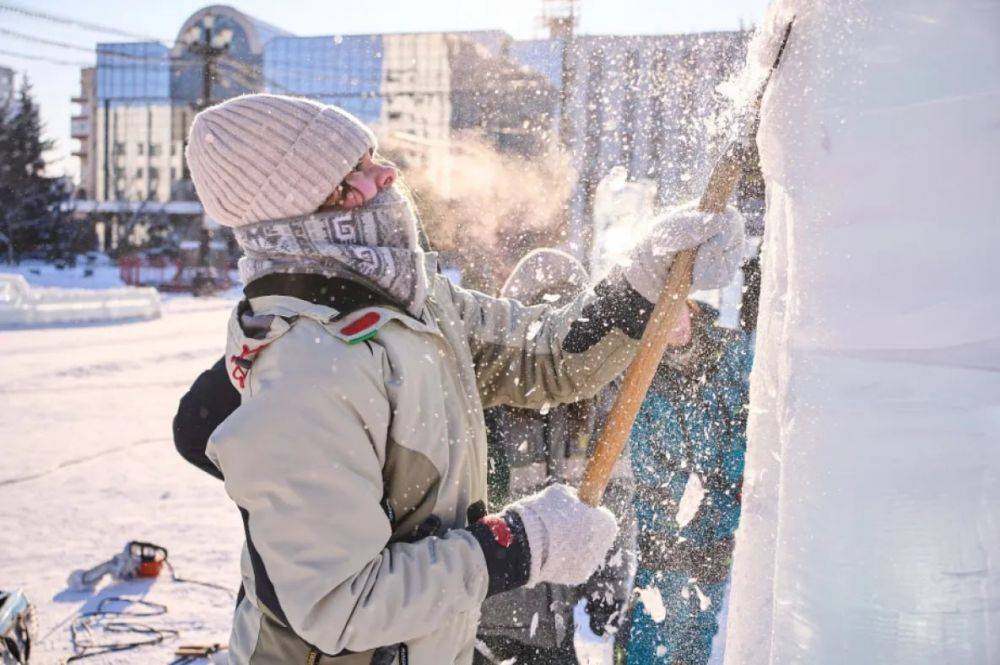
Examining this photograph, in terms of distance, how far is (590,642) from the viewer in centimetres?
274

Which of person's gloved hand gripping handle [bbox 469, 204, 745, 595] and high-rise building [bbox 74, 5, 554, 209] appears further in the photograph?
high-rise building [bbox 74, 5, 554, 209]

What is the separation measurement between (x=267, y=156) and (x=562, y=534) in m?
0.74

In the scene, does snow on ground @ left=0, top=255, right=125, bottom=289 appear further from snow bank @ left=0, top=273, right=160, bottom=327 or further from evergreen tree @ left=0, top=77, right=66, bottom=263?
snow bank @ left=0, top=273, right=160, bottom=327

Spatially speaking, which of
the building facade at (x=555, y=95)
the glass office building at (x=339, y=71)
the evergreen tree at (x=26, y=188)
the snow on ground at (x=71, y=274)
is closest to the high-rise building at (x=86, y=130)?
the evergreen tree at (x=26, y=188)

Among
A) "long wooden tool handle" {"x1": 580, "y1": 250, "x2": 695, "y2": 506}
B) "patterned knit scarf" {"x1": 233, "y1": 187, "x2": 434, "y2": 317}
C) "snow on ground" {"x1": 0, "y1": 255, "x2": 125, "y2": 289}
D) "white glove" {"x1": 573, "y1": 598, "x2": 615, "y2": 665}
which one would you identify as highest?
"patterned knit scarf" {"x1": 233, "y1": 187, "x2": 434, "y2": 317}

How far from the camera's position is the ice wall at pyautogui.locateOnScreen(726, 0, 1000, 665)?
894mm

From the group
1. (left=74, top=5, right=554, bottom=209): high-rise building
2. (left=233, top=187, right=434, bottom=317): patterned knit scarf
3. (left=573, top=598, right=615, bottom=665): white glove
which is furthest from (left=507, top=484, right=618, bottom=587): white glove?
(left=573, top=598, right=615, bottom=665): white glove

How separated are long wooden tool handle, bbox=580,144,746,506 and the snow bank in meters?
13.9

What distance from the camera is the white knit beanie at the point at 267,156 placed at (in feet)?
4.24

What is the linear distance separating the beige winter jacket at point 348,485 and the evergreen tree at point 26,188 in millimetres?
30079

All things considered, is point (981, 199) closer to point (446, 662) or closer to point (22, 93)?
point (446, 662)

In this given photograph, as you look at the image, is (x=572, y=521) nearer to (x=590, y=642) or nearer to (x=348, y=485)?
(x=348, y=485)

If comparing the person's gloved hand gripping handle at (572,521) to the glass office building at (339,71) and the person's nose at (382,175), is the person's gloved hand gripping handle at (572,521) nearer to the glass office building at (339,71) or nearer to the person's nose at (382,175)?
the person's nose at (382,175)

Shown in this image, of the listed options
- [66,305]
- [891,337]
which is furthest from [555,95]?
[66,305]
